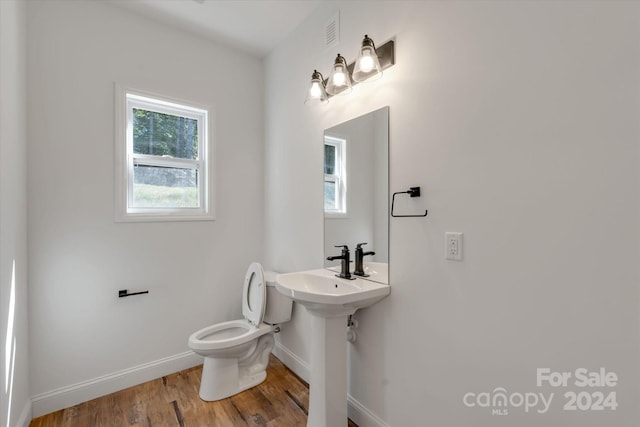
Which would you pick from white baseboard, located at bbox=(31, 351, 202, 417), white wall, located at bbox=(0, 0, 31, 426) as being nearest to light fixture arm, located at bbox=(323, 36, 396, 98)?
white wall, located at bbox=(0, 0, 31, 426)

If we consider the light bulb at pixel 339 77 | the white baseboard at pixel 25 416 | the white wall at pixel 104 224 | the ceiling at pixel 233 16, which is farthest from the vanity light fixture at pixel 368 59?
the white baseboard at pixel 25 416

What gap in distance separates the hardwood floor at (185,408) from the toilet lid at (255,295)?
1.68ft

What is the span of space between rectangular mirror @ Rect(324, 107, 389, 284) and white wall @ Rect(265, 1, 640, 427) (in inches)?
3.4

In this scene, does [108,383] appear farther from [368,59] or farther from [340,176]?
[368,59]

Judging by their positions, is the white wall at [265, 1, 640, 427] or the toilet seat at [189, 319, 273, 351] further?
the toilet seat at [189, 319, 273, 351]

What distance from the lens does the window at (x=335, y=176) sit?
6.50ft

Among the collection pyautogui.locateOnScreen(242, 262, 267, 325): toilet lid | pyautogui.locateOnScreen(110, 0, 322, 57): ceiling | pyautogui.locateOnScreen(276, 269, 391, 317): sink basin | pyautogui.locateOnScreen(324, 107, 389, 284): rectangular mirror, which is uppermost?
pyautogui.locateOnScreen(110, 0, 322, 57): ceiling

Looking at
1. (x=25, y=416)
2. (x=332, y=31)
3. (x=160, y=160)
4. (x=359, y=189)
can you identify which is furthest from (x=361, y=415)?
(x=332, y=31)

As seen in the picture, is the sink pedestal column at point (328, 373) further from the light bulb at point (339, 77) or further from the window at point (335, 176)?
the light bulb at point (339, 77)

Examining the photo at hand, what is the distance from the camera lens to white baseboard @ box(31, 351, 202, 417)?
191 cm

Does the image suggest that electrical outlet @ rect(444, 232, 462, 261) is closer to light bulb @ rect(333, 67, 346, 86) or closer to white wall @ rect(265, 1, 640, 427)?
white wall @ rect(265, 1, 640, 427)

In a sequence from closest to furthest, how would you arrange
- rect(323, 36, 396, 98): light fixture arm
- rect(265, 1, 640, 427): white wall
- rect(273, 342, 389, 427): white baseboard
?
1. rect(265, 1, 640, 427): white wall
2. rect(323, 36, 396, 98): light fixture arm
3. rect(273, 342, 389, 427): white baseboard

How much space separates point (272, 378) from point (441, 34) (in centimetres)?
252

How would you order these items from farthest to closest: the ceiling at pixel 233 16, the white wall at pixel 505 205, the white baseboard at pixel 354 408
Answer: the ceiling at pixel 233 16 → the white baseboard at pixel 354 408 → the white wall at pixel 505 205
